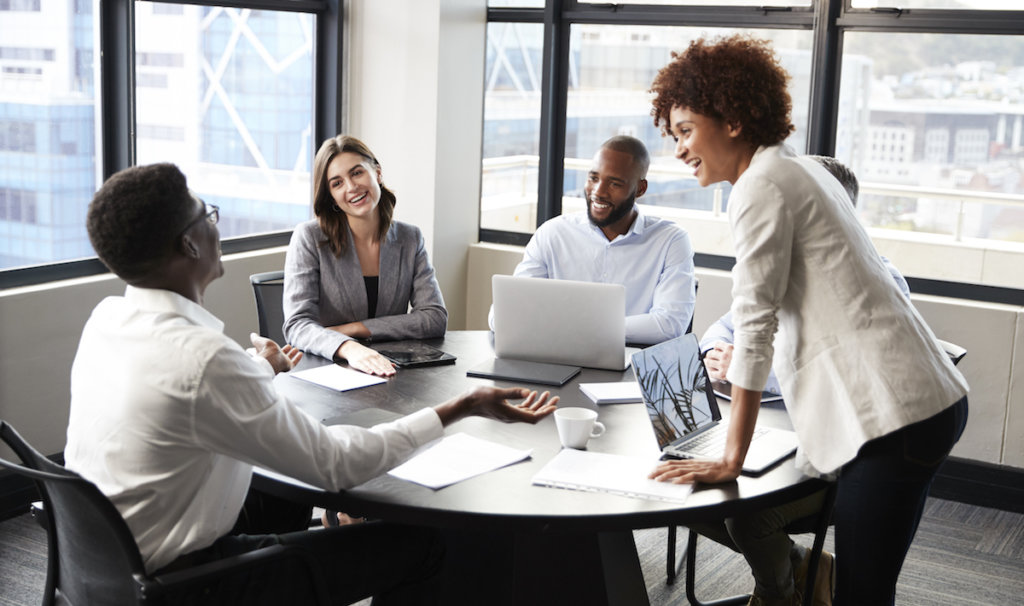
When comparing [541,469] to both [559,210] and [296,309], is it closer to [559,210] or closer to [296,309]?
[296,309]

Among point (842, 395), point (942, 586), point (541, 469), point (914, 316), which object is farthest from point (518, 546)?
point (942, 586)

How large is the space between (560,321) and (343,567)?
98 cm

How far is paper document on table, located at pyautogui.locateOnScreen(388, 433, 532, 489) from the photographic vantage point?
191cm

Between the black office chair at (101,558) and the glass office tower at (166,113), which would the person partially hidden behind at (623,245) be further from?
the black office chair at (101,558)

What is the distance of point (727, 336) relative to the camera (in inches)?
118

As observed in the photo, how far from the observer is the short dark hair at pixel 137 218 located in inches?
63.6

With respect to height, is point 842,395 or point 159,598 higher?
point 842,395

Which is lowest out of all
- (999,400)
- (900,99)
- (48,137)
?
(999,400)

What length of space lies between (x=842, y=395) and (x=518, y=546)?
734 millimetres

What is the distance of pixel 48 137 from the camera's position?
11.7 ft

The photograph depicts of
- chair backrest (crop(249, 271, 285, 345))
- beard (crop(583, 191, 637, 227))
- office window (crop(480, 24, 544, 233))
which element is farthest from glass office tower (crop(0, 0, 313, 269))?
beard (crop(583, 191, 637, 227))

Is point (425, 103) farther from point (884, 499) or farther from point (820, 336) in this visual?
point (884, 499)

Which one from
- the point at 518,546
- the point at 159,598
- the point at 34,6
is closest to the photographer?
the point at 159,598

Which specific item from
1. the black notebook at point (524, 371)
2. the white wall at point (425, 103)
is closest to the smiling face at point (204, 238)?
the black notebook at point (524, 371)
